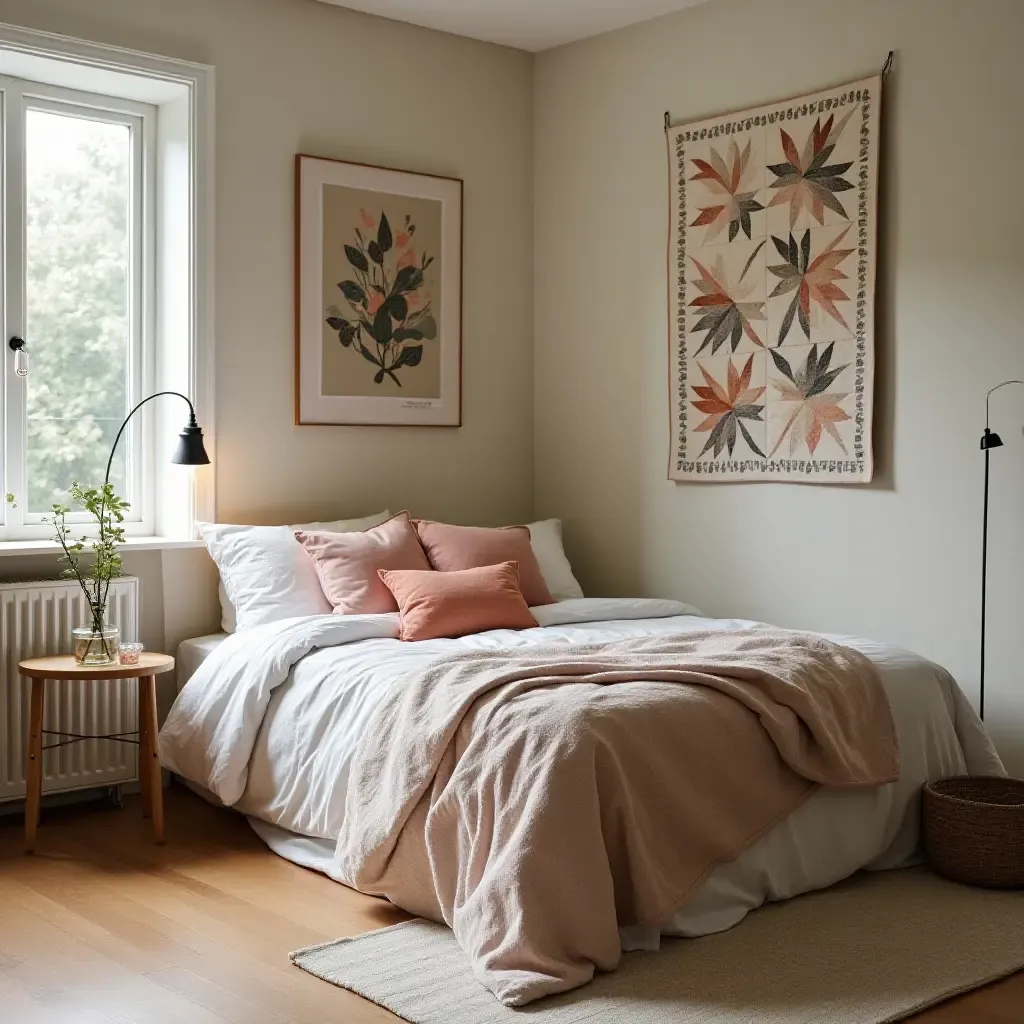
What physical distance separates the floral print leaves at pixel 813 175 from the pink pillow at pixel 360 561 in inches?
66.3

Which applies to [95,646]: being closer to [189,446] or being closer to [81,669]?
[81,669]

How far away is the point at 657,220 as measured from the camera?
4977mm

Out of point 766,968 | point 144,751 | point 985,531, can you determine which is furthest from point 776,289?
point 144,751

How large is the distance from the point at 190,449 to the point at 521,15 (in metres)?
2.06

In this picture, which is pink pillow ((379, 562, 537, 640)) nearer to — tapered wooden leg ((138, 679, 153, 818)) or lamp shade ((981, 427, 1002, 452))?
tapered wooden leg ((138, 679, 153, 818))

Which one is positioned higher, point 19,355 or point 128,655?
point 19,355

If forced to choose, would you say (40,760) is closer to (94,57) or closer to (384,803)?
(384,803)

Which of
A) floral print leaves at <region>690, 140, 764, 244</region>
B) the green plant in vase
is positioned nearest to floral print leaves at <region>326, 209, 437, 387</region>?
floral print leaves at <region>690, 140, 764, 244</region>

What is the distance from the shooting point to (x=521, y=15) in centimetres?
495

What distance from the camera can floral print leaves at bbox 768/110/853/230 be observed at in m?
4.34

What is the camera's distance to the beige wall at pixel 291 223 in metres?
4.52

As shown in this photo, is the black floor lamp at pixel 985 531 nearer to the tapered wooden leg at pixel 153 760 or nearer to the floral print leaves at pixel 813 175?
the floral print leaves at pixel 813 175

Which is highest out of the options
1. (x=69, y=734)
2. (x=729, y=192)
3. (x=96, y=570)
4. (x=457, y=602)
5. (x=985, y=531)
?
(x=729, y=192)

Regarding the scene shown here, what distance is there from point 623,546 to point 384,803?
223cm
